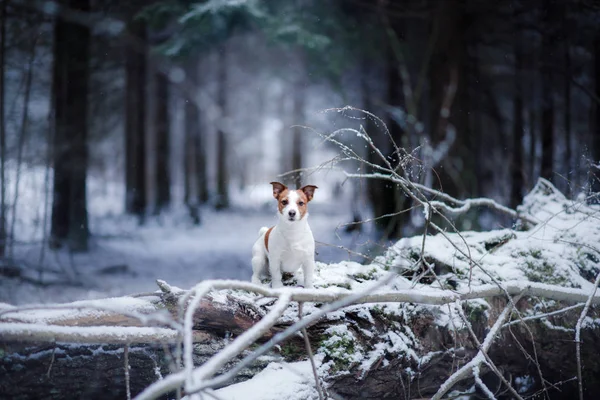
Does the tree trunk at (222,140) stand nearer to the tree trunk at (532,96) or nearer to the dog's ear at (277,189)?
the tree trunk at (532,96)

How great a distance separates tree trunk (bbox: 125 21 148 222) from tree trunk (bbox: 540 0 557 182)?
33.4ft

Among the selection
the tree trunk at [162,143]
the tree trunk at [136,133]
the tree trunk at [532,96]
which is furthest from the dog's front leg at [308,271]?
A: the tree trunk at [162,143]

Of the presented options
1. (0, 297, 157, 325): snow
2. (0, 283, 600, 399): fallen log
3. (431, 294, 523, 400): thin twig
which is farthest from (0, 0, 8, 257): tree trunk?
(431, 294, 523, 400): thin twig

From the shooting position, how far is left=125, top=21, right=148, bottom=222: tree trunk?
551 inches

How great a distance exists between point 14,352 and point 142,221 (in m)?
10.6

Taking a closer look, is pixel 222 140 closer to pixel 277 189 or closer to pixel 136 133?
pixel 136 133

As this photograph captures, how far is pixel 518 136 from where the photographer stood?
1229 cm

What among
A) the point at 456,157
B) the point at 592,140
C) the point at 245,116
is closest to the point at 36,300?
the point at 456,157

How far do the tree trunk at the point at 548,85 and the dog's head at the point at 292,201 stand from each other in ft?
21.3

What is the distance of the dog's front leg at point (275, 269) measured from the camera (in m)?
3.52

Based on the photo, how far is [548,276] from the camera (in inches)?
170

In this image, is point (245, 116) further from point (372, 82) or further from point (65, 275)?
point (65, 275)

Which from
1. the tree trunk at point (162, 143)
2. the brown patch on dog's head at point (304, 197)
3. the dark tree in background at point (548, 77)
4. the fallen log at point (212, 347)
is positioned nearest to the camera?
the fallen log at point (212, 347)

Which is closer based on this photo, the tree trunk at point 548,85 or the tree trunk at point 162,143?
the tree trunk at point 548,85
